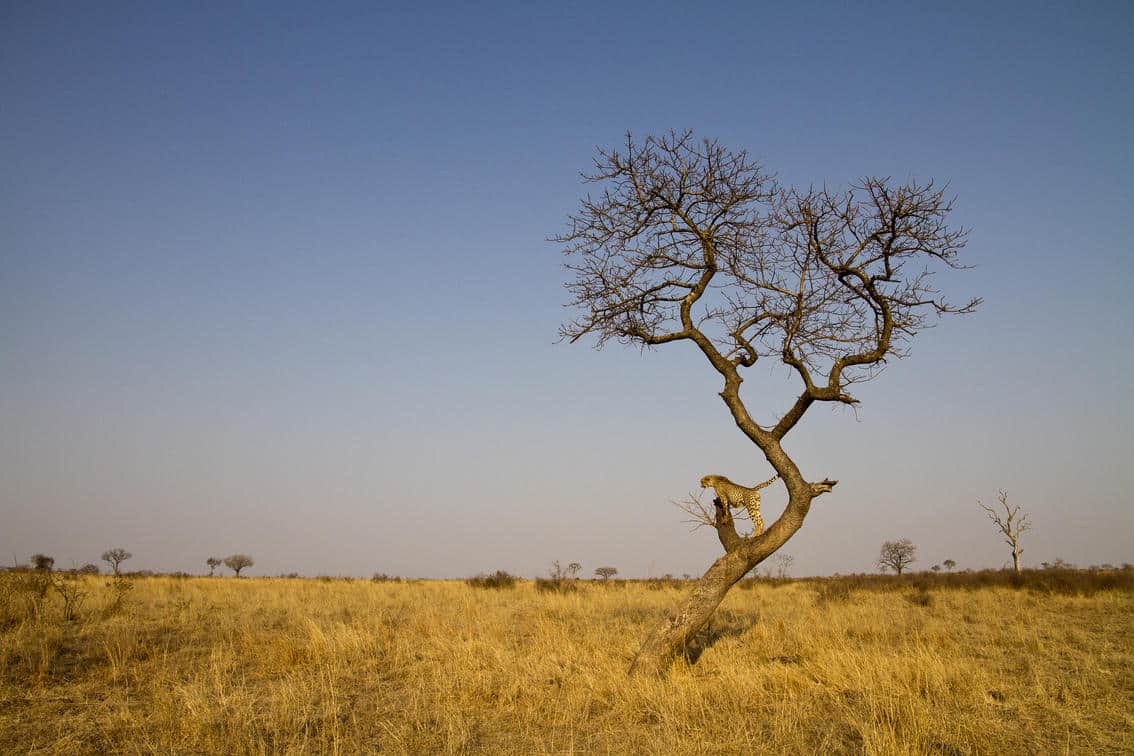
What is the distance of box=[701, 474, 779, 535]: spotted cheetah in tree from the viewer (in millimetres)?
8430

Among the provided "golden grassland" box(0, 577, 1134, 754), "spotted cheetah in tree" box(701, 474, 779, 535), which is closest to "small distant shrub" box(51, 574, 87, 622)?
"golden grassland" box(0, 577, 1134, 754)

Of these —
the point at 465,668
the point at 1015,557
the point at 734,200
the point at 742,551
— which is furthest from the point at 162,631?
the point at 1015,557

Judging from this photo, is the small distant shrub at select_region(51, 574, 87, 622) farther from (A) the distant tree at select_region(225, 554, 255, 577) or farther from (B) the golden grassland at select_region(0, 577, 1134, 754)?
(A) the distant tree at select_region(225, 554, 255, 577)

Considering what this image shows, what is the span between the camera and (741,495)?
8.57m

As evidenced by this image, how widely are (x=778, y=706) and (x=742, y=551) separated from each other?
212 cm

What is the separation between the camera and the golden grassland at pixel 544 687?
550 centimetres

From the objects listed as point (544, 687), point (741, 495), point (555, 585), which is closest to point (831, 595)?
point (555, 585)

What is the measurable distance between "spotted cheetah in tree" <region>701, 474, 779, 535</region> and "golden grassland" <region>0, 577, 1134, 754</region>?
1.79 metres

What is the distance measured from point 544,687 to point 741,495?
134 inches

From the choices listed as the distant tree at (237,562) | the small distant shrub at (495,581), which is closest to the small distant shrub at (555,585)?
the small distant shrub at (495,581)

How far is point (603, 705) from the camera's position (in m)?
6.78

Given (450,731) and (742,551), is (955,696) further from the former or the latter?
(450,731)

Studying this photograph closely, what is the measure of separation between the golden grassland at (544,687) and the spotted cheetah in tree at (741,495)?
5.89 feet

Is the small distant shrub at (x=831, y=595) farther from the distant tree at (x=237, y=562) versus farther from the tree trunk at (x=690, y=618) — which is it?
the distant tree at (x=237, y=562)
